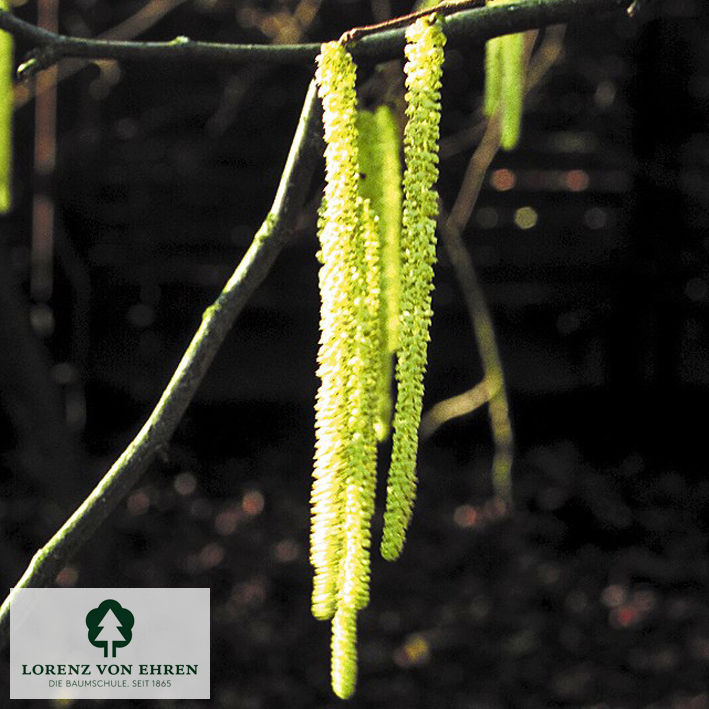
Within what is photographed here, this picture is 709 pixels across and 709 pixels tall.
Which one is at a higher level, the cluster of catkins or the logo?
the cluster of catkins

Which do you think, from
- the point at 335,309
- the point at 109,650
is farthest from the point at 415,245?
the point at 109,650

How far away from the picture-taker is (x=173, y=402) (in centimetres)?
78

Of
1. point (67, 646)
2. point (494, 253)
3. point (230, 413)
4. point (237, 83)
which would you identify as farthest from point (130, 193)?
point (67, 646)

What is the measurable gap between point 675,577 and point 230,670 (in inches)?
56.5

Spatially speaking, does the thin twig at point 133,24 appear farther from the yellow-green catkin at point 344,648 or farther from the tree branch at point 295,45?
the yellow-green catkin at point 344,648

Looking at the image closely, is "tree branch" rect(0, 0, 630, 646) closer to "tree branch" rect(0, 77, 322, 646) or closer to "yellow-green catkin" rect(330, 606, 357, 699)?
"tree branch" rect(0, 77, 322, 646)

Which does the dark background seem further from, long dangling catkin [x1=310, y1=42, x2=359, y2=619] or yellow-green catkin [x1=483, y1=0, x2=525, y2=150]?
long dangling catkin [x1=310, y1=42, x2=359, y2=619]

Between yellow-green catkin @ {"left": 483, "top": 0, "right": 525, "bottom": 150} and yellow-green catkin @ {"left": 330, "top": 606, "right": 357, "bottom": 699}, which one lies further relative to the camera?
yellow-green catkin @ {"left": 483, "top": 0, "right": 525, "bottom": 150}

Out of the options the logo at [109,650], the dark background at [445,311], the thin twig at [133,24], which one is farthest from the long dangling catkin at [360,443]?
the thin twig at [133,24]

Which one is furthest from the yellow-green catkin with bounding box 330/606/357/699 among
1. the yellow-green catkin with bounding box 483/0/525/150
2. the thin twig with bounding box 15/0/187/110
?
the thin twig with bounding box 15/0/187/110

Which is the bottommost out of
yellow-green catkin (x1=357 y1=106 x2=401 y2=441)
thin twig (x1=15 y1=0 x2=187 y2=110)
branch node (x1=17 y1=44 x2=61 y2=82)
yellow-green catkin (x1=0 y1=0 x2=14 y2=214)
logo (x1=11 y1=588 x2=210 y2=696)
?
logo (x1=11 y1=588 x2=210 y2=696)

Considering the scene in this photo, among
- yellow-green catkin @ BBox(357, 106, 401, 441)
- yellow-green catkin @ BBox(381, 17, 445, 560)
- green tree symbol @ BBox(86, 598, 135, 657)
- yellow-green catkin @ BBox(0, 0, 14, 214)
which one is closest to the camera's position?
yellow-green catkin @ BBox(381, 17, 445, 560)

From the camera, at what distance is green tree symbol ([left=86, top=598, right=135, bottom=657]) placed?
1972 millimetres

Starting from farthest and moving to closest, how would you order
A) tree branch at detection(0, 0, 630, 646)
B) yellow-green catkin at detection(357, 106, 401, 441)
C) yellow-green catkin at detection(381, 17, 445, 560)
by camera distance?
yellow-green catkin at detection(357, 106, 401, 441) → tree branch at detection(0, 0, 630, 646) → yellow-green catkin at detection(381, 17, 445, 560)
